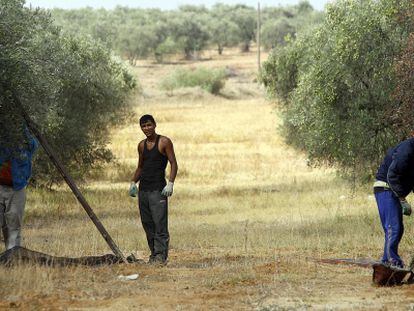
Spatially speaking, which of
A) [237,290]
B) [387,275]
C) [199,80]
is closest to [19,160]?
[237,290]

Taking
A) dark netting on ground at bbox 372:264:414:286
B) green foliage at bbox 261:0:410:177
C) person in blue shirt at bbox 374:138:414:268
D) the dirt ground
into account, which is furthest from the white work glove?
green foliage at bbox 261:0:410:177

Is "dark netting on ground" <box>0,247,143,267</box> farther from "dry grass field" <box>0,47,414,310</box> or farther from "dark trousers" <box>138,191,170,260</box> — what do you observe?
"dark trousers" <box>138,191,170,260</box>

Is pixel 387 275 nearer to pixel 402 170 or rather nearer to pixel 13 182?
pixel 402 170

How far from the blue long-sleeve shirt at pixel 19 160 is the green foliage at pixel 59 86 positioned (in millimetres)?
144

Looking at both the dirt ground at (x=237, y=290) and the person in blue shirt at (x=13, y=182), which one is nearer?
the dirt ground at (x=237, y=290)

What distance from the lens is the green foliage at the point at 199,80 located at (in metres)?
77.6

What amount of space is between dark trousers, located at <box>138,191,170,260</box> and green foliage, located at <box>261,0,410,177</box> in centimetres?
685

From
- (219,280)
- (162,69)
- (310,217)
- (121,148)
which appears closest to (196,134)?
(121,148)

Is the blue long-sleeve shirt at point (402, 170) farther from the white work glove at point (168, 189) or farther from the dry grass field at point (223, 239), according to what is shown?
the white work glove at point (168, 189)

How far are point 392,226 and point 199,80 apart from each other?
6934 centimetres

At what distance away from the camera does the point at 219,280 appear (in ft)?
31.4

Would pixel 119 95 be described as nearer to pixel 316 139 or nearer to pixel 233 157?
pixel 316 139

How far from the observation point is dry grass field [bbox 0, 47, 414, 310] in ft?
28.2

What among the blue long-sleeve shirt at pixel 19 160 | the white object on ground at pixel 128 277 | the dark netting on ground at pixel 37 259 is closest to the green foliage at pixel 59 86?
the blue long-sleeve shirt at pixel 19 160
